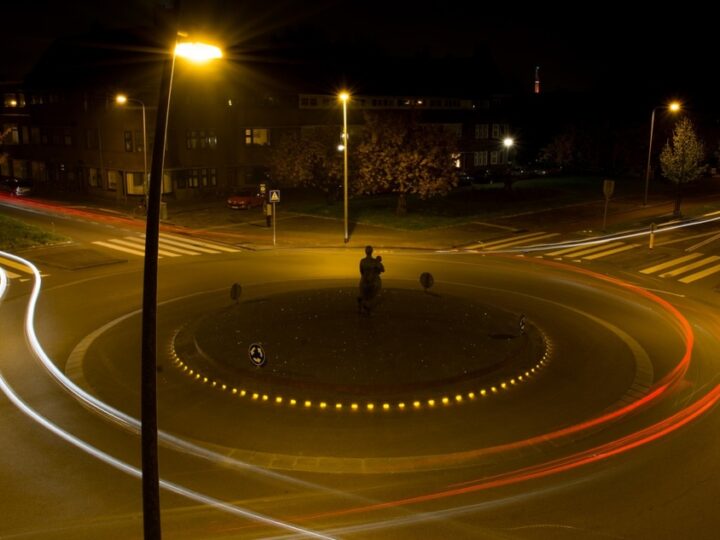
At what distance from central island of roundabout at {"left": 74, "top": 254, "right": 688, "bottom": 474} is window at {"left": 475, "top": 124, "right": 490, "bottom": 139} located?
5005 cm

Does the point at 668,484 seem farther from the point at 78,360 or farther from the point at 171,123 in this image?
the point at 171,123

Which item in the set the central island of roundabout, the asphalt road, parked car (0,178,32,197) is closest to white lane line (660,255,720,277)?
the central island of roundabout

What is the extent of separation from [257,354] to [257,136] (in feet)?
144

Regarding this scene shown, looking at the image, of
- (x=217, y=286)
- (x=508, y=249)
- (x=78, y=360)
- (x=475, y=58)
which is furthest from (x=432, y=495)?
(x=475, y=58)

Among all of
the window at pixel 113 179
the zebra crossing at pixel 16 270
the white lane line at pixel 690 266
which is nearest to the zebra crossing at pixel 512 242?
the white lane line at pixel 690 266

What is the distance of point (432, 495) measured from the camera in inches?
409

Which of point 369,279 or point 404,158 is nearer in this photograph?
point 369,279

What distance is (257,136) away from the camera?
185 feet

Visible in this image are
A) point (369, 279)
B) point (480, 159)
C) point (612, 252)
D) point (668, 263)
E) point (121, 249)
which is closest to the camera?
point (369, 279)

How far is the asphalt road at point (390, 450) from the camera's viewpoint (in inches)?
379

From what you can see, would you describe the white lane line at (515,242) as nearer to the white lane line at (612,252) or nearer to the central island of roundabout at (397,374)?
the white lane line at (612,252)

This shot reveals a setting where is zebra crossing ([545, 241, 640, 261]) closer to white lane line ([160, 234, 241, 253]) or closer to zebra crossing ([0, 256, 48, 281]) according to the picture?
white lane line ([160, 234, 241, 253])

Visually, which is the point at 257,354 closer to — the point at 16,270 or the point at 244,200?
the point at 16,270

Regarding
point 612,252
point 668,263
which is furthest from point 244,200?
point 668,263
